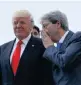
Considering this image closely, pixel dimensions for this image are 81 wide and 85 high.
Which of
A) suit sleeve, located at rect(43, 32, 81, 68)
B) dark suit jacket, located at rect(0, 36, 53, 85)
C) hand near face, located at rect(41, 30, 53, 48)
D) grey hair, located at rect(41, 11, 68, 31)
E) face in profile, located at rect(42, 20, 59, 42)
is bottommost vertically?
dark suit jacket, located at rect(0, 36, 53, 85)

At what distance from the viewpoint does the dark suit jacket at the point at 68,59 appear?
3.21 metres

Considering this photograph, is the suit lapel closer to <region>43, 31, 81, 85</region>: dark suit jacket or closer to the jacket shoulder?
<region>43, 31, 81, 85</region>: dark suit jacket

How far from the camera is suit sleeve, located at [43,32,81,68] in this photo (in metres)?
3.21

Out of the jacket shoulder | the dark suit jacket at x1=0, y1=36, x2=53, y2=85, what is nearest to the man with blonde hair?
the dark suit jacket at x1=0, y1=36, x2=53, y2=85

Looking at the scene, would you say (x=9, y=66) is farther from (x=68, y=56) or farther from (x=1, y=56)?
(x=68, y=56)

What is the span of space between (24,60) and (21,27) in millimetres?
335

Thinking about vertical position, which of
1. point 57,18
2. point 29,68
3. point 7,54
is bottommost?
point 29,68

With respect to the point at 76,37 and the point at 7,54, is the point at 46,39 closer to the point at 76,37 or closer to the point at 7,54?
the point at 76,37

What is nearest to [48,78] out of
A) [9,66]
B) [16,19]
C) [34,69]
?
[34,69]

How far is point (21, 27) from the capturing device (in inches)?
144

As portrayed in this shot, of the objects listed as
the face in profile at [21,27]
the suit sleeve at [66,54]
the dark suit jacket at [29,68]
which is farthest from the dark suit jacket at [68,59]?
the face in profile at [21,27]

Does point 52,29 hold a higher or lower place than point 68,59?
higher

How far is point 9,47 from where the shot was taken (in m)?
3.79

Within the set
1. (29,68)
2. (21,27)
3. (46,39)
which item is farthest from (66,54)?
(21,27)
